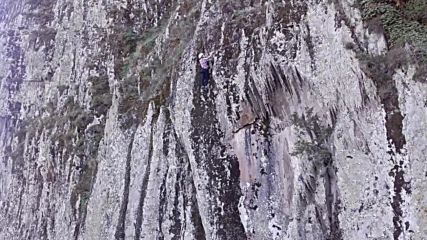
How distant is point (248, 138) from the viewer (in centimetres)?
1120

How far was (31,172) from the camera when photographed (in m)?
21.3

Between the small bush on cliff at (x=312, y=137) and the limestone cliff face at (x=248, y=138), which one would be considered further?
the small bush on cliff at (x=312, y=137)

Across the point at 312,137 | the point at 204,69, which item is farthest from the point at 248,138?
the point at 204,69

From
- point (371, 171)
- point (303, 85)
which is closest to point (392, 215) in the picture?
point (371, 171)

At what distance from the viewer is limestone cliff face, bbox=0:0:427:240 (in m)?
8.73

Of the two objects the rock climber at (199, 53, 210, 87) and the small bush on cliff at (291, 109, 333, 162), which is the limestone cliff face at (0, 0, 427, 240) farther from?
the rock climber at (199, 53, 210, 87)

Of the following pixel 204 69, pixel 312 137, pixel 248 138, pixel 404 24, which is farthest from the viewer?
pixel 204 69

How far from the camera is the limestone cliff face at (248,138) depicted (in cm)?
873

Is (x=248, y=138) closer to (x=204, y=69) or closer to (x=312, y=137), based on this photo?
(x=312, y=137)

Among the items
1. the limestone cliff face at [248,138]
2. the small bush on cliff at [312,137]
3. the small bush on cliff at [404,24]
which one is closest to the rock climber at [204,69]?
the limestone cliff face at [248,138]

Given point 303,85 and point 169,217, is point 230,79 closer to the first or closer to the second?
point 303,85

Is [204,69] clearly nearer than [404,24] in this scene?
No

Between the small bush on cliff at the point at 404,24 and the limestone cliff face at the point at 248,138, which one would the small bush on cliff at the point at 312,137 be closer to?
the limestone cliff face at the point at 248,138

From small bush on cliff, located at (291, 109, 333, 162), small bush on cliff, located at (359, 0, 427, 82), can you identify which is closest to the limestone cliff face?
small bush on cliff, located at (291, 109, 333, 162)
